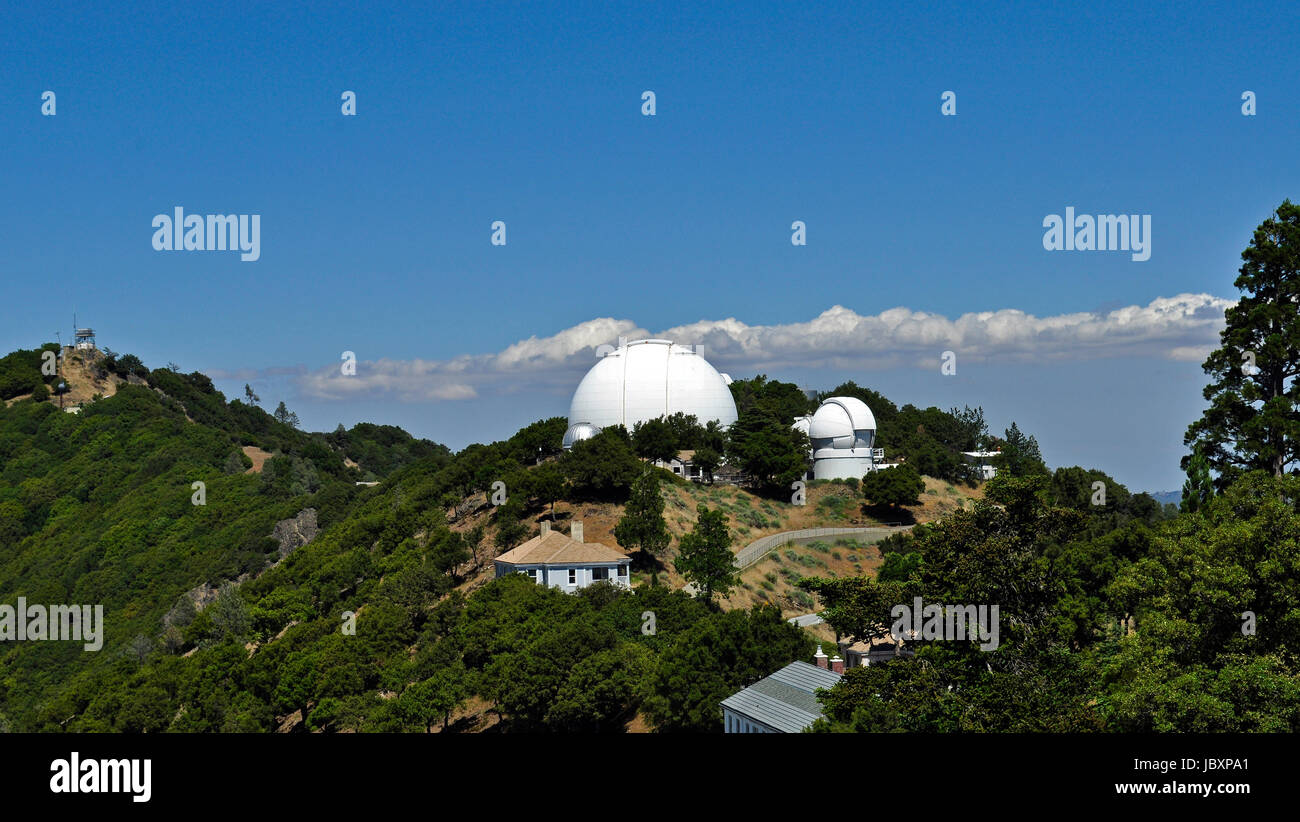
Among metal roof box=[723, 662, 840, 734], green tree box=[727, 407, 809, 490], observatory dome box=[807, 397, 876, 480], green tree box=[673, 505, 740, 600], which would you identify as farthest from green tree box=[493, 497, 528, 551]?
metal roof box=[723, 662, 840, 734]

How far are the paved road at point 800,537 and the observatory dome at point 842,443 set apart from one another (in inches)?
319

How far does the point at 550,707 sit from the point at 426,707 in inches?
189

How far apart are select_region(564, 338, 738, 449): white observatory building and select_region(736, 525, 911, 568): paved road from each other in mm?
19665

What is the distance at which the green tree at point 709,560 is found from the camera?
5253 cm

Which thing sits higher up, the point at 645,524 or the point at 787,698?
the point at 645,524

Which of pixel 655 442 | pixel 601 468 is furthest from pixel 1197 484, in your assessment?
pixel 655 442

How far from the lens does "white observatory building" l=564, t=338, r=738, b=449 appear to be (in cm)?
8631

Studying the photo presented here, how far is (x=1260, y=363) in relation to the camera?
136ft

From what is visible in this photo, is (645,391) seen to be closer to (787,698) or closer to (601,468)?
(601,468)

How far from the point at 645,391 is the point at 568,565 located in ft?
113

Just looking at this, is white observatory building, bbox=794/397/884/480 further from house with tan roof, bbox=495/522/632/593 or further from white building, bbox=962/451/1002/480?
house with tan roof, bbox=495/522/632/593

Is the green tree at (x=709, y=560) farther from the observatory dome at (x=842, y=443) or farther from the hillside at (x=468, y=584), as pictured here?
the observatory dome at (x=842, y=443)

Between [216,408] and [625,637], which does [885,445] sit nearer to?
[625,637]
